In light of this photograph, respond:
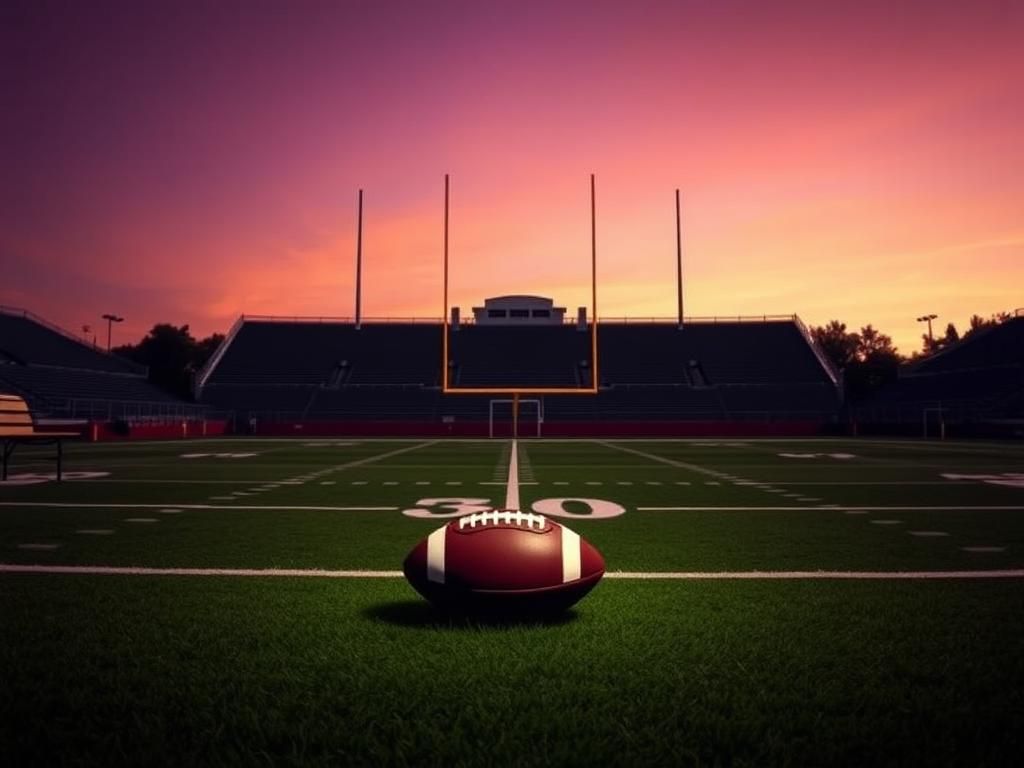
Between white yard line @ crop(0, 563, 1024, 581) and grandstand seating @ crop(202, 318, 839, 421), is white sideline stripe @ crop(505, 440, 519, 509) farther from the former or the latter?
grandstand seating @ crop(202, 318, 839, 421)

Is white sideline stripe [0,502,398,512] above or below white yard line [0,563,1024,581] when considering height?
below

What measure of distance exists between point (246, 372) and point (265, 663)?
46181mm

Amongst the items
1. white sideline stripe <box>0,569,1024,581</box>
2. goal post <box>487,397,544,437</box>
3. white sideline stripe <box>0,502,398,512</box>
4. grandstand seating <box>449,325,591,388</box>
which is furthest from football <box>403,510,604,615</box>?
grandstand seating <box>449,325,591,388</box>

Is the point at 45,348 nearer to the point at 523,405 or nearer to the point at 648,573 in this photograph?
the point at 523,405

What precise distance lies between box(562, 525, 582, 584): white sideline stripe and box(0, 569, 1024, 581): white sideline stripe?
3.41ft

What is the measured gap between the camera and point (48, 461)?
614 inches

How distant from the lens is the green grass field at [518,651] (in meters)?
2.11

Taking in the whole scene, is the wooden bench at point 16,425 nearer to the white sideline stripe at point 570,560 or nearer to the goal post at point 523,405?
the white sideline stripe at point 570,560

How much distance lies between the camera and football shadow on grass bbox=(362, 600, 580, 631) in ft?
10.5

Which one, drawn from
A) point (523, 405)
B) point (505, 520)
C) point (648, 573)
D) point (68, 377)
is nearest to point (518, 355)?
point (523, 405)

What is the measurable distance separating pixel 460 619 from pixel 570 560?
563 millimetres

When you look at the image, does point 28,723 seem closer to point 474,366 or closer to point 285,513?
point 285,513

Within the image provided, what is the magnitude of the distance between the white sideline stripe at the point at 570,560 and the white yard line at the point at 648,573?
106 centimetres

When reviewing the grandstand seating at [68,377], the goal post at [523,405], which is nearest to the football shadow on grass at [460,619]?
the grandstand seating at [68,377]
